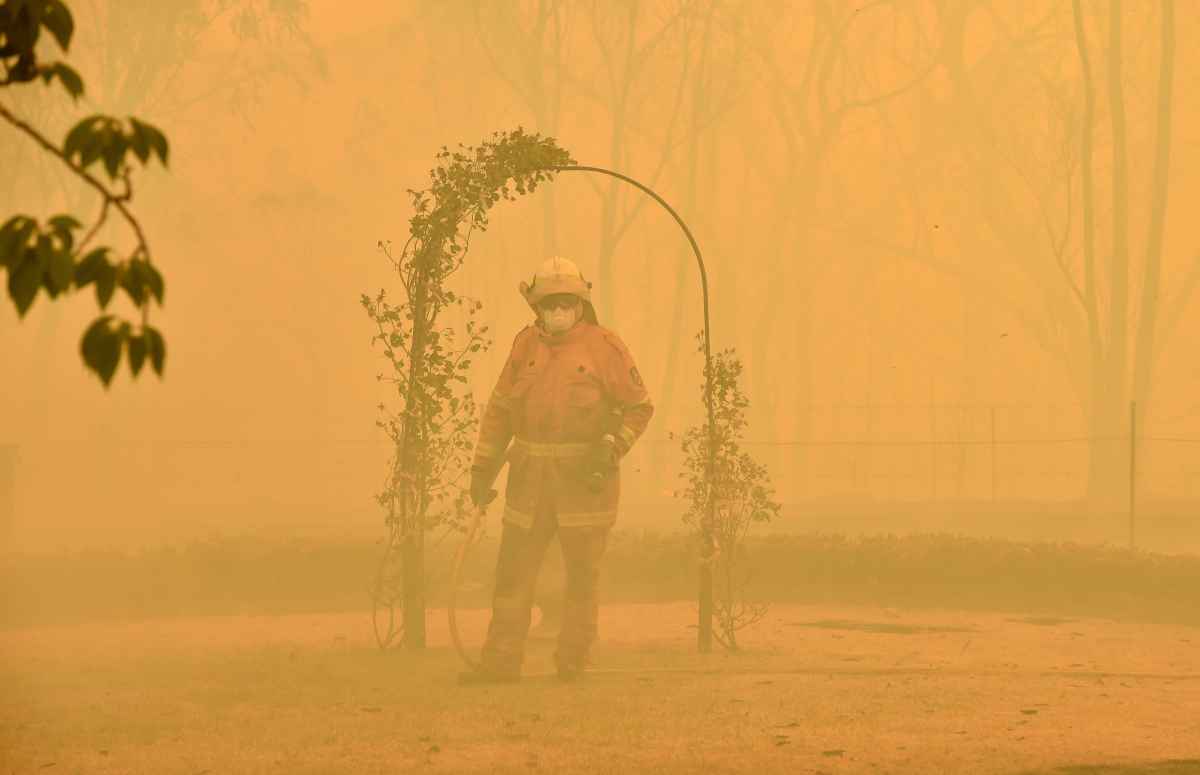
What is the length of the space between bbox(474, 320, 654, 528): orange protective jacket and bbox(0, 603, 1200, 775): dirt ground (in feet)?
3.37

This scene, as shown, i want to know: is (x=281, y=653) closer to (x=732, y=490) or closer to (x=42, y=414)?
(x=732, y=490)

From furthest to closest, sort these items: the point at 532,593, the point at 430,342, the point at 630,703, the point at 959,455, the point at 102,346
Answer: the point at 959,455
the point at 430,342
the point at 532,593
the point at 630,703
the point at 102,346

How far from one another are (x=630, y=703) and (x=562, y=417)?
6.04 feet

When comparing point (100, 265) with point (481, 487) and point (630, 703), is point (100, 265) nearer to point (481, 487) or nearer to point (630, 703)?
point (630, 703)

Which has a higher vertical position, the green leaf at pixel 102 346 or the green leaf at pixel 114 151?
the green leaf at pixel 114 151

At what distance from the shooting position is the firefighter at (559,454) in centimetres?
1002

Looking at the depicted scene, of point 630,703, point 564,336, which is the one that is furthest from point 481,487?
point 630,703

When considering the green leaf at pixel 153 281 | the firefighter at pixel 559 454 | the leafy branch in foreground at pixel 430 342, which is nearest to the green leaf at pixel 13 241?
the green leaf at pixel 153 281

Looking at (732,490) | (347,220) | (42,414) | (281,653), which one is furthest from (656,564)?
(347,220)

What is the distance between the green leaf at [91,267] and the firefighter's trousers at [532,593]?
652cm

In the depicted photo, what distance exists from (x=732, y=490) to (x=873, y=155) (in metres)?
40.9

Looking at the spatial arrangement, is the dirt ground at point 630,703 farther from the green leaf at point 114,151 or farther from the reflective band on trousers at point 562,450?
the green leaf at point 114,151

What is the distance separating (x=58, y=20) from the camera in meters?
4.00

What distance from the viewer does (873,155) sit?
51.5m
